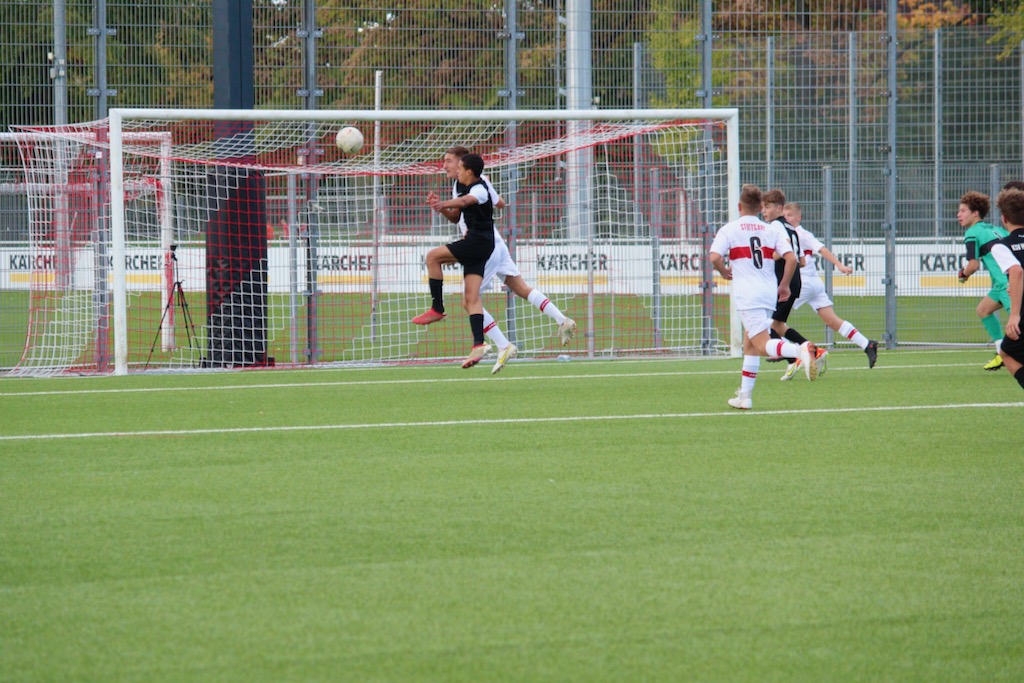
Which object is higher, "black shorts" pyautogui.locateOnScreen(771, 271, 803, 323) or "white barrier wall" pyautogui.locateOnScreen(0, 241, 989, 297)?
"white barrier wall" pyautogui.locateOnScreen(0, 241, 989, 297)

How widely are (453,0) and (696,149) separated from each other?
136 inches

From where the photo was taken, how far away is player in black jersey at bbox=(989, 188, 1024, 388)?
771cm

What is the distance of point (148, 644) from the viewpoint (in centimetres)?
399

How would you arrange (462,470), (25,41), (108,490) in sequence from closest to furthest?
(108,490) < (462,470) < (25,41)

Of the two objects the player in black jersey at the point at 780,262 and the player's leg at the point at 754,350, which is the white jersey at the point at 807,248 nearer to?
the player in black jersey at the point at 780,262

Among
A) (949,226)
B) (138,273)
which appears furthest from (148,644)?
(949,226)

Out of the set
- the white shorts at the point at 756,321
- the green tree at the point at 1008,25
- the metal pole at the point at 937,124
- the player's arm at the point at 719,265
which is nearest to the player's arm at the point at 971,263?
the white shorts at the point at 756,321

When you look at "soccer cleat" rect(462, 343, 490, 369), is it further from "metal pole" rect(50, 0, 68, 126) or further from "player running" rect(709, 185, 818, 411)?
"metal pole" rect(50, 0, 68, 126)

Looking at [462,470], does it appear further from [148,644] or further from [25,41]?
[25,41]

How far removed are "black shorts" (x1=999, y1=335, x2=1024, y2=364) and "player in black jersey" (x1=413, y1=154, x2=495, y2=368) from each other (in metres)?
4.79

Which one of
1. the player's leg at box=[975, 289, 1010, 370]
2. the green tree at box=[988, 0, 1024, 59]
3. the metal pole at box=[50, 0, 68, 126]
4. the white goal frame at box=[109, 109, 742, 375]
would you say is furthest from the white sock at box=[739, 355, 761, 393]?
the green tree at box=[988, 0, 1024, 59]

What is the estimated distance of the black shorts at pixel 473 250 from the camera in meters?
11.6

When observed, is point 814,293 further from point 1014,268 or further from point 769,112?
point 1014,268

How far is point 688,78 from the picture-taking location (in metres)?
16.5
